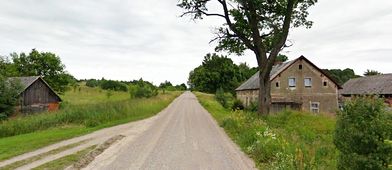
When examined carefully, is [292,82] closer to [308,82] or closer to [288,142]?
[308,82]

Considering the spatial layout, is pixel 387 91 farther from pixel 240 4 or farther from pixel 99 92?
pixel 99 92

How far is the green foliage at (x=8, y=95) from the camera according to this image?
40.8 meters

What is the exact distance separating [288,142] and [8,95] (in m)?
39.0

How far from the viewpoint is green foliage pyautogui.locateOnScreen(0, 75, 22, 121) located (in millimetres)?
40844

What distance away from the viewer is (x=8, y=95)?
41625mm

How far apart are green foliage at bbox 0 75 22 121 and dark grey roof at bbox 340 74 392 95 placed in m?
41.0

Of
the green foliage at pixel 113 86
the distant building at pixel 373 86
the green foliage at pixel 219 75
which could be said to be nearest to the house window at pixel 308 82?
the distant building at pixel 373 86

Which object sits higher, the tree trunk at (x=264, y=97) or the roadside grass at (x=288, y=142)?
the tree trunk at (x=264, y=97)

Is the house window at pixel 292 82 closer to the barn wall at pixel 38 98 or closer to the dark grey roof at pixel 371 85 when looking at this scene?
the dark grey roof at pixel 371 85

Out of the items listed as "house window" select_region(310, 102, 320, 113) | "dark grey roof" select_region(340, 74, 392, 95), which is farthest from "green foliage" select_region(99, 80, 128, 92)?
"house window" select_region(310, 102, 320, 113)

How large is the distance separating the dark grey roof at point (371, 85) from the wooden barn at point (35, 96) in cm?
4032

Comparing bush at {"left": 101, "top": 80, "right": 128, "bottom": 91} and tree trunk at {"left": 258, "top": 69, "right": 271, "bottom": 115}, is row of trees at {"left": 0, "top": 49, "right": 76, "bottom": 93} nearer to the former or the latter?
bush at {"left": 101, "top": 80, "right": 128, "bottom": 91}

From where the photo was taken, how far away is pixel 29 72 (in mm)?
74688

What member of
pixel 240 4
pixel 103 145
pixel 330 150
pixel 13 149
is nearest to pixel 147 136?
pixel 103 145
